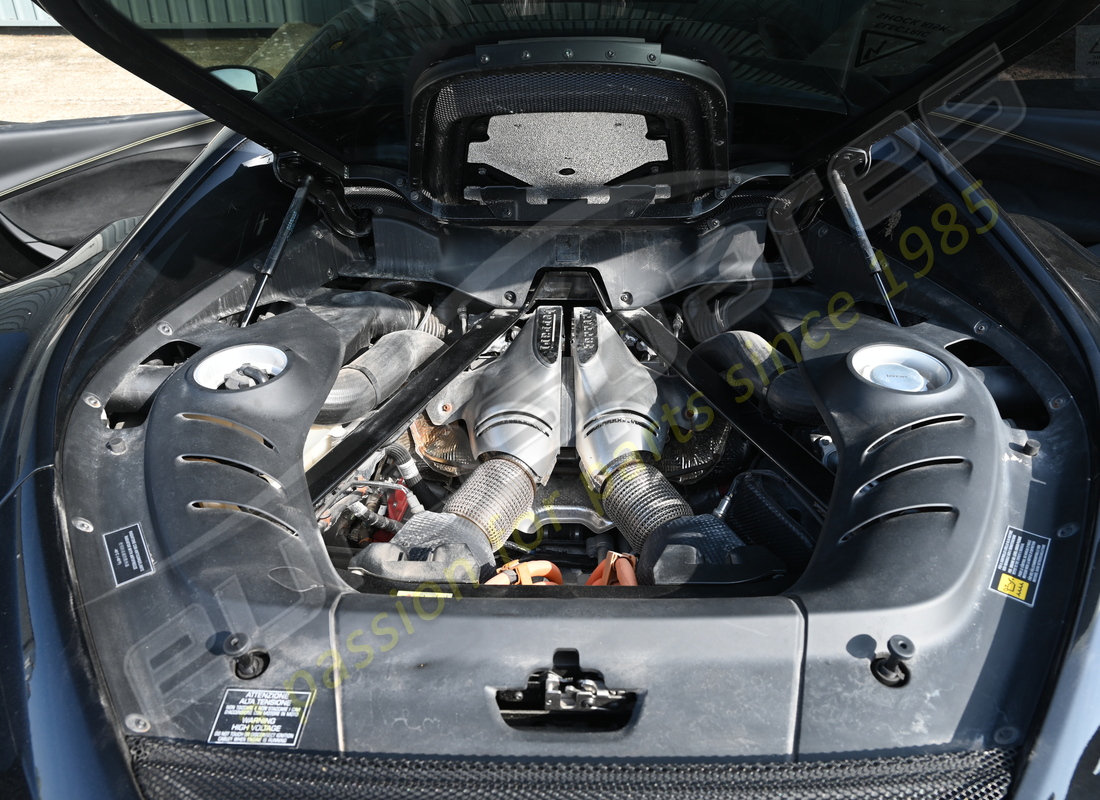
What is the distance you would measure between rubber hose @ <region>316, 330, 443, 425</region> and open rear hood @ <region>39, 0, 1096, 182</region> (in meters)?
0.40

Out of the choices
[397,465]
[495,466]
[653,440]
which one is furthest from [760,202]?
[397,465]

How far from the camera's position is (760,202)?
2.00 meters

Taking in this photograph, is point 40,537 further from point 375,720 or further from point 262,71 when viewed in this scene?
point 262,71

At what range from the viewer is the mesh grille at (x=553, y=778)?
1.02 m

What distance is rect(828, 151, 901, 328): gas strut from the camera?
1.81m

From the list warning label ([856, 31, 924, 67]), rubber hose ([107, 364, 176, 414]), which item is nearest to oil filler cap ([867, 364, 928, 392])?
warning label ([856, 31, 924, 67])

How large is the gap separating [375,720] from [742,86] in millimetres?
1456

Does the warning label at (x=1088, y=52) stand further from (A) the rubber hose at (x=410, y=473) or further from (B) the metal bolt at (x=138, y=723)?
(B) the metal bolt at (x=138, y=723)

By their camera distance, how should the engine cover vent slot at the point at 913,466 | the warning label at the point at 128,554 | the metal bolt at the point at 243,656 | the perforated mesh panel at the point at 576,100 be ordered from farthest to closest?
the perforated mesh panel at the point at 576,100 → the engine cover vent slot at the point at 913,466 → the warning label at the point at 128,554 → the metal bolt at the point at 243,656

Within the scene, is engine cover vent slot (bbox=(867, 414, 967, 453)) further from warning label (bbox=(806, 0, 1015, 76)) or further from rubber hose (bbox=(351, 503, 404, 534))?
rubber hose (bbox=(351, 503, 404, 534))

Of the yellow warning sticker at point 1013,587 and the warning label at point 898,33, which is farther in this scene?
the warning label at point 898,33

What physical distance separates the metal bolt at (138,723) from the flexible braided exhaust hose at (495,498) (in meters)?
0.66

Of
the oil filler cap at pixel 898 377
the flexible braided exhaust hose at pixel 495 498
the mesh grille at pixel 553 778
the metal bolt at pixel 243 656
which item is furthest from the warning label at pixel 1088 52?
the metal bolt at pixel 243 656

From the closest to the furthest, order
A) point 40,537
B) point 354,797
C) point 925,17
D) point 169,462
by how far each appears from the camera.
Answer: point 354,797 → point 40,537 → point 169,462 → point 925,17
